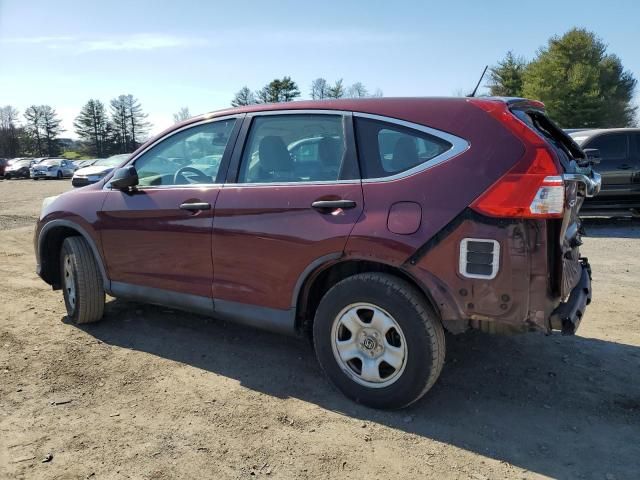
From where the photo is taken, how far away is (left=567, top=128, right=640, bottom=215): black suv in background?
30.7 feet

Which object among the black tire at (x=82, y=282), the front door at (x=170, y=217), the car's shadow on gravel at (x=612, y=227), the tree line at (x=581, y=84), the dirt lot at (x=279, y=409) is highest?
the tree line at (x=581, y=84)

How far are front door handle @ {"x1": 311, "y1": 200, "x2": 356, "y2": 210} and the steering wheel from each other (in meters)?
0.98

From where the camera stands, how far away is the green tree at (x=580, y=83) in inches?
1417

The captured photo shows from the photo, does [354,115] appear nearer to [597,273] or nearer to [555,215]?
[555,215]

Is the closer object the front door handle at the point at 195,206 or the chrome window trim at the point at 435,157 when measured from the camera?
the chrome window trim at the point at 435,157

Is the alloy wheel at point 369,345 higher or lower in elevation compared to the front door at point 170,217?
lower

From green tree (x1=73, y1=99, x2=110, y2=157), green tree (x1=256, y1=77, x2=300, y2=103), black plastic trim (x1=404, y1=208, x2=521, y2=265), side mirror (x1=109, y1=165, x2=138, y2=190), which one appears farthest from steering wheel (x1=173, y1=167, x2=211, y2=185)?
green tree (x1=73, y1=99, x2=110, y2=157)

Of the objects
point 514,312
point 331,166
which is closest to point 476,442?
point 514,312

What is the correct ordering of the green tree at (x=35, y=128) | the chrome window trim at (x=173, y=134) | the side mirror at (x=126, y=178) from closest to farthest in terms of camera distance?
1. the chrome window trim at (x=173, y=134)
2. the side mirror at (x=126, y=178)
3. the green tree at (x=35, y=128)

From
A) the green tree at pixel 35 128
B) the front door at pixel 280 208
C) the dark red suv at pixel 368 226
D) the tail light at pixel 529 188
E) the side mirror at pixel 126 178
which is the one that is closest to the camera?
the tail light at pixel 529 188

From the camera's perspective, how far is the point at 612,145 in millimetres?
9547

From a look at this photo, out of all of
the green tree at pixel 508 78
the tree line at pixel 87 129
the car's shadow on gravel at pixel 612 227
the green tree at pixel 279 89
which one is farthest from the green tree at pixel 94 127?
the car's shadow on gravel at pixel 612 227

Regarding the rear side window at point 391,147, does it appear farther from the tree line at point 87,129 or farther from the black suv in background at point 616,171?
the tree line at point 87,129

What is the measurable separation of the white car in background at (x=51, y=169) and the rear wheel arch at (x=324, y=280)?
37585 millimetres
